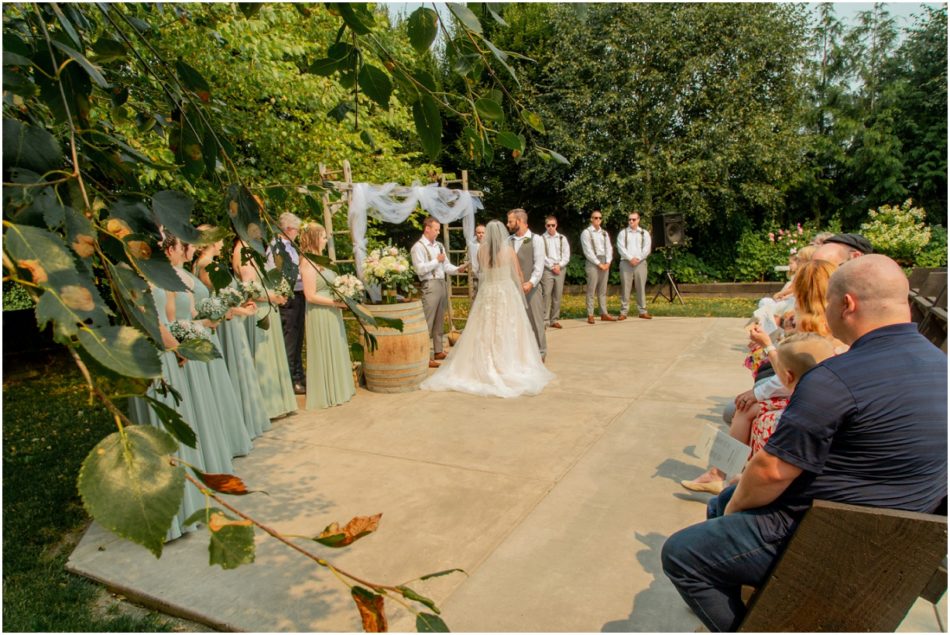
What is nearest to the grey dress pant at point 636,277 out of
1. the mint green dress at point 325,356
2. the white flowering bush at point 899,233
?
the white flowering bush at point 899,233

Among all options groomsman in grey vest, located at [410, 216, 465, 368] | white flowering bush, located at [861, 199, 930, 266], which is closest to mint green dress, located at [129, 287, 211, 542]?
groomsman in grey vest, located at [410, 216, 465, 368]

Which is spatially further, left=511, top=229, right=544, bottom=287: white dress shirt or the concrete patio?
left=511, top=229, right=544, bottom=287: white dress shirt

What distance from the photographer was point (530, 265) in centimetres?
927

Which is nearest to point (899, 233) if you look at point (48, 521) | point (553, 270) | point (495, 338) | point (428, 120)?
point (553, 270)

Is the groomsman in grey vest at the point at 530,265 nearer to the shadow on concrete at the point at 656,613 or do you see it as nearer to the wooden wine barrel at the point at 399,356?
the wooden wine barrel at the point at 399,356

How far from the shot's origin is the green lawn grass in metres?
3.08

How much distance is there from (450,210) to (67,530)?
7847mm

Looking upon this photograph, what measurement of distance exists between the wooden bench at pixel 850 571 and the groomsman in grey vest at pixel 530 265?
631cm

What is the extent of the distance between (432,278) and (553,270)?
3341mm

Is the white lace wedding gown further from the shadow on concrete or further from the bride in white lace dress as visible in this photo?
the shadow on concrete

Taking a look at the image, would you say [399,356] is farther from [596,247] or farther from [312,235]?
[596,247]

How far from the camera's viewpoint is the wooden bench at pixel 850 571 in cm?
190

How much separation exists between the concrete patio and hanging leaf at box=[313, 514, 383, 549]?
2160 millimetres

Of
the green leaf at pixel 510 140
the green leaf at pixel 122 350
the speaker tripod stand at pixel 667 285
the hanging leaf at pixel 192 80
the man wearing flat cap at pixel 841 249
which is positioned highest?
the hanging leaf at pixel 192 80
